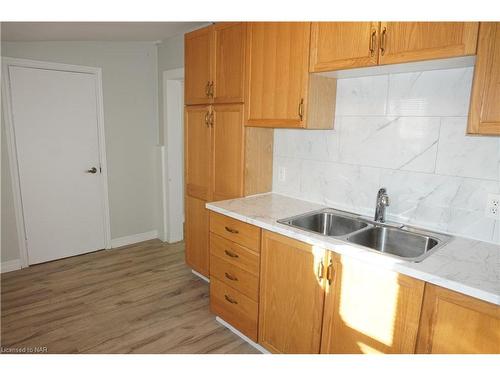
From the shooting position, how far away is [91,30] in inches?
115

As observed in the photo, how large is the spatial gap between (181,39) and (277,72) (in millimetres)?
1886

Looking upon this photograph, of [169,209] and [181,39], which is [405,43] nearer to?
[181,39]

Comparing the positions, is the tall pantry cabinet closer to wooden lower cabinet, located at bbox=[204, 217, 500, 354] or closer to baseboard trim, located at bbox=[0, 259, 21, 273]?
wooden lower cabinet, located at bbox=[204, 217, 500, 354]

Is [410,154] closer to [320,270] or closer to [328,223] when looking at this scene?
[328,223]

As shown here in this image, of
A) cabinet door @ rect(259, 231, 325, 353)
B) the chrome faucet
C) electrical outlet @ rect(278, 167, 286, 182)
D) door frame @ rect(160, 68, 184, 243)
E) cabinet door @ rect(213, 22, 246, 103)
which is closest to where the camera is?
cabinet door @ rect(259, 231, 325, 353)

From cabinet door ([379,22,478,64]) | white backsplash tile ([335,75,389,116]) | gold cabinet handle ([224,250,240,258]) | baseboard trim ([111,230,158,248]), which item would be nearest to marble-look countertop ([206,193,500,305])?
gold cabinet handle ([224,250,240,258])

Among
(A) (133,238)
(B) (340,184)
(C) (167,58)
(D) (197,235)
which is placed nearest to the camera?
(B) (340,184)

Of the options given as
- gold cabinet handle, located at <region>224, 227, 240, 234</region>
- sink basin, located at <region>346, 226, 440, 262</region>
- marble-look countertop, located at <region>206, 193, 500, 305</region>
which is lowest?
gold cabinet handle, located at <region>224, 227, 240, 234</region>

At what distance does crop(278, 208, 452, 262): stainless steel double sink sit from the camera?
1.76 m

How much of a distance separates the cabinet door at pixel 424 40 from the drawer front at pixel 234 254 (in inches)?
53.5

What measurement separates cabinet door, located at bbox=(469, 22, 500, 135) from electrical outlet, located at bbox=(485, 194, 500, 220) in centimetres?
44

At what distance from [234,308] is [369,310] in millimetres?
1046

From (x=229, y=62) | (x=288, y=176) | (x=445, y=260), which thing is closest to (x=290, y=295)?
(x=445, y=260)

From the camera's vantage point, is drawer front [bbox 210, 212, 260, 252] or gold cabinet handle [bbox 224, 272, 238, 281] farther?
gold cabinet handle [bbox 224, 272, 238, 281]
